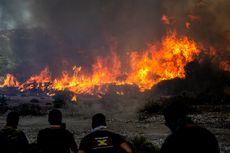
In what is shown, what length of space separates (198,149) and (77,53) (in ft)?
249

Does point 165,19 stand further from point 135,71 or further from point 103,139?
point 103,139

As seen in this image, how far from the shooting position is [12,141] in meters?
6.02

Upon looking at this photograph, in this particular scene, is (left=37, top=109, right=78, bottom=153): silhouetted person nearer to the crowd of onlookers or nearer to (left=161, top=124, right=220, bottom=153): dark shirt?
the crowd of onlookers

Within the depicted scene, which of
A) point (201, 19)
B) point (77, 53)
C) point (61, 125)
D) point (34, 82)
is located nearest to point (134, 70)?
point (201, 19)

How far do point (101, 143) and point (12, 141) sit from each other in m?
1.85

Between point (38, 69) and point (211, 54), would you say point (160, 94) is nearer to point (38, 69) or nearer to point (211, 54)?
point (211, 54)

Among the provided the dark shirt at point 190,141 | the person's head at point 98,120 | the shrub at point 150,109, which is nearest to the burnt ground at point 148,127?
the shrub at point 150,109

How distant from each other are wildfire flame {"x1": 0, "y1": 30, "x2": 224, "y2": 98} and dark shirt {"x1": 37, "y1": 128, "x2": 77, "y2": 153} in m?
46.0

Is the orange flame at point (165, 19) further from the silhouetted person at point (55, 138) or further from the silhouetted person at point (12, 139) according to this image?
the silhouetted person at point (55, 138)

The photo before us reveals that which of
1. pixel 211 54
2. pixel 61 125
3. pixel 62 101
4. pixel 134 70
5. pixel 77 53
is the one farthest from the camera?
pixel 77 53

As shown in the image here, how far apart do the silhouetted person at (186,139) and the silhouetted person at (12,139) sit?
3.00 metres

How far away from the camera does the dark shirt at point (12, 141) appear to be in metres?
5.97

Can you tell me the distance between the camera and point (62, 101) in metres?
46.2

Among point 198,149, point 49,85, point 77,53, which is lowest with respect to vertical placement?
point 198,149
